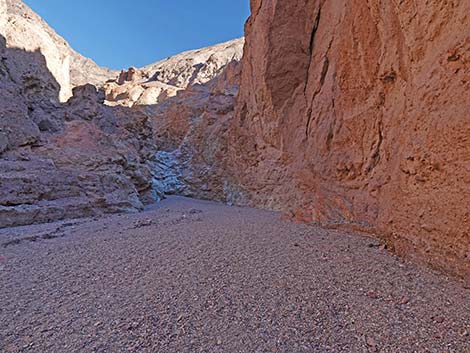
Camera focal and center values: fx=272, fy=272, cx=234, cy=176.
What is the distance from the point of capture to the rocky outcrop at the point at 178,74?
Answer: 67.6 feet

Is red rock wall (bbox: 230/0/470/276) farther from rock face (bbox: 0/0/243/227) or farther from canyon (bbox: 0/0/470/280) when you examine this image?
rock face (bbox: 0/0/243/227)

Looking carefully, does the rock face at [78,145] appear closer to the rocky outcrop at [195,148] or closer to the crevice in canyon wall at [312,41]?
the rocky outcrop at [195,148]

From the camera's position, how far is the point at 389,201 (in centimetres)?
260

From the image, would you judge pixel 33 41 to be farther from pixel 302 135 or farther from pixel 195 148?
pixel 302 135

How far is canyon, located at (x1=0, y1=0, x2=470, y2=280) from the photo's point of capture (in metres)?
1.94

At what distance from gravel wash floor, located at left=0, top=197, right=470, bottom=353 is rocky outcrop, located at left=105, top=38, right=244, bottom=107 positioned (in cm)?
1958

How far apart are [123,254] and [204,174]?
24.9 feet

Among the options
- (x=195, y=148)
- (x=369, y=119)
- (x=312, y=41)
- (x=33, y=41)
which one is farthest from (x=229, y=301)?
(x=33, y=41)

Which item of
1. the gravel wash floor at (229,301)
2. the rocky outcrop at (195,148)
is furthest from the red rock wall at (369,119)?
the rocky outcrop at (195,148)

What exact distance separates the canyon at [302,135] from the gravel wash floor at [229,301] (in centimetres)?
47

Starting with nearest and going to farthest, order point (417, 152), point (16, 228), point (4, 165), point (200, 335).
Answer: point (200, 335) → point (417, 152) → point (16, 228) → point (4, 165)

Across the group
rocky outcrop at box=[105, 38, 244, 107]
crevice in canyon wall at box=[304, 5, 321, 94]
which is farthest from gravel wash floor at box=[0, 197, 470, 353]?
rocky outcrop at box=[105, 38, 244, 107]

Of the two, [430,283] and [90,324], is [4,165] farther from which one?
[430,283]

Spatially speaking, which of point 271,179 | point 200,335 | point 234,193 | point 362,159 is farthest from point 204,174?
point 200,335
